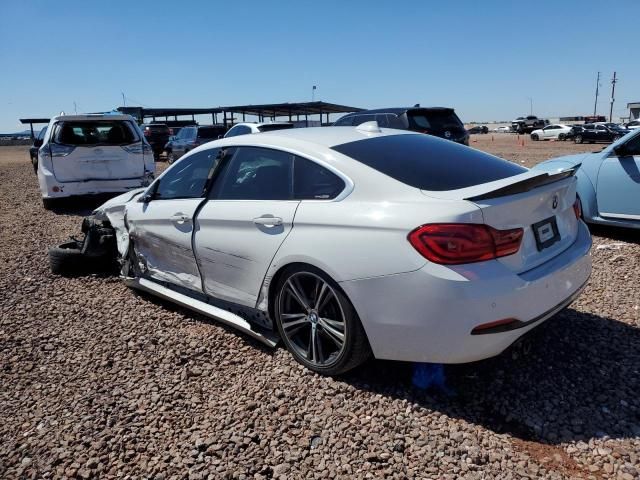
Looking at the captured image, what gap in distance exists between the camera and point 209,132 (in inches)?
826

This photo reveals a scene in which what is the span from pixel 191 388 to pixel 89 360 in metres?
0.95

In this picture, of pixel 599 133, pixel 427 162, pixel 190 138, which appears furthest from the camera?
pixel 599 133

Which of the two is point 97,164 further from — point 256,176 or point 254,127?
point 256,176

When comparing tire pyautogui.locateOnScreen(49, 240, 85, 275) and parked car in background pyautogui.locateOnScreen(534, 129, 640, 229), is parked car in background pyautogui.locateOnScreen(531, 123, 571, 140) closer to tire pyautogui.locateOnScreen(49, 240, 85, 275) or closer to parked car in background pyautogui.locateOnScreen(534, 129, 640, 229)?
parked car in background pyautogui.locateOnScreen(534, 129, 640, 229)

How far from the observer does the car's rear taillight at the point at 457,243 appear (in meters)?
2.58

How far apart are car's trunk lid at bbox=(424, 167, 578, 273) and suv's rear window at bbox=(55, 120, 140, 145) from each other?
8194mm

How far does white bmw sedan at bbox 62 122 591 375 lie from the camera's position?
2615mm

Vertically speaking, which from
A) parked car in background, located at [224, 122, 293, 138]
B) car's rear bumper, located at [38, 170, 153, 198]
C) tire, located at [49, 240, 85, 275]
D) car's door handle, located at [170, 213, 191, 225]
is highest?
parked car in background, located at [224, 122, 293, 138]

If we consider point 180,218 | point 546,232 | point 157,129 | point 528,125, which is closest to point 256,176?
point 180,218

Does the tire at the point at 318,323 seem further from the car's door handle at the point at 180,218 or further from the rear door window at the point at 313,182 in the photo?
the car's door handle at the point at 180,218

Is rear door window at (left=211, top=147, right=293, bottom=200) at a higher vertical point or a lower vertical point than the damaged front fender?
higher

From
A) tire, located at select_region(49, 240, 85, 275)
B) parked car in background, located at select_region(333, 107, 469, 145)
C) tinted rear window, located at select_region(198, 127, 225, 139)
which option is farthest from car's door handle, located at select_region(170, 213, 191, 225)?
tinted rear window, located at select_region(198, 127, 225, 139)

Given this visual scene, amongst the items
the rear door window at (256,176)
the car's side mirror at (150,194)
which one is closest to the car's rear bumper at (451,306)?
the rear door window at (256,176)

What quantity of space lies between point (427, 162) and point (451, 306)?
1.11m
